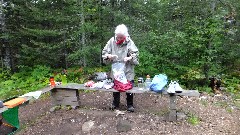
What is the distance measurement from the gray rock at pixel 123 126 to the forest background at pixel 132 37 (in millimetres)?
3495

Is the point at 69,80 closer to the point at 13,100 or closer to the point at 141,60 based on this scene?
the point at 141,60

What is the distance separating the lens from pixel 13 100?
4977 mm

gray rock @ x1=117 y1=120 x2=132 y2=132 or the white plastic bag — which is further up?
the white plastic bag

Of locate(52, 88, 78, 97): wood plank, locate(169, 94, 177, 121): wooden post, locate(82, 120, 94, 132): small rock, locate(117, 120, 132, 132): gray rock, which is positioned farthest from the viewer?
locate(52, 88, 78, 97): wood plank

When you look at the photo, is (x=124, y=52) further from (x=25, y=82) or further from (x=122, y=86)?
(x=25, y=82)

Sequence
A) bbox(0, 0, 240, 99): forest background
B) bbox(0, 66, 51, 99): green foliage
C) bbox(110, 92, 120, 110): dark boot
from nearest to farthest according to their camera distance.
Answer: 1. bbox(110, 92, 120, 110): dark boot
2. bbox(0, 0, 240, 99): forest background
3. bbox(0, 66, 51, 99): green foliage

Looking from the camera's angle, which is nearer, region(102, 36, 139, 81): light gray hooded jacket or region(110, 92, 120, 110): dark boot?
region(102, 36, 139, 81): light gray hooded jacket

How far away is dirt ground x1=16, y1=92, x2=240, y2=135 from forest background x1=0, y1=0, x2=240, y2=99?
5.63 feet

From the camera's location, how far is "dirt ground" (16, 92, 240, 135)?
507cm

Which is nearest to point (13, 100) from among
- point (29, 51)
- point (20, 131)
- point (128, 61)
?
point (20, 131)

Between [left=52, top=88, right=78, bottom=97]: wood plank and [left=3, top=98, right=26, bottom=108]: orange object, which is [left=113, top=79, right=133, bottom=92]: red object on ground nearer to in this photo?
[left=52, top=88, right=78, bottom=97]: wood plank

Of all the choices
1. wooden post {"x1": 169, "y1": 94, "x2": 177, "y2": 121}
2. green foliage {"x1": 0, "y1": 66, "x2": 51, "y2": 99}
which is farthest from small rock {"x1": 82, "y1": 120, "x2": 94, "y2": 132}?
green foliage {"x1": 0, "y1": 66, "x2": 51, "y2": 99}

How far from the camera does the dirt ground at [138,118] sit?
5070 mm

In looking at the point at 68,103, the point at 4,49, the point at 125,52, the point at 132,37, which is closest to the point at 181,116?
the point at 125,52
